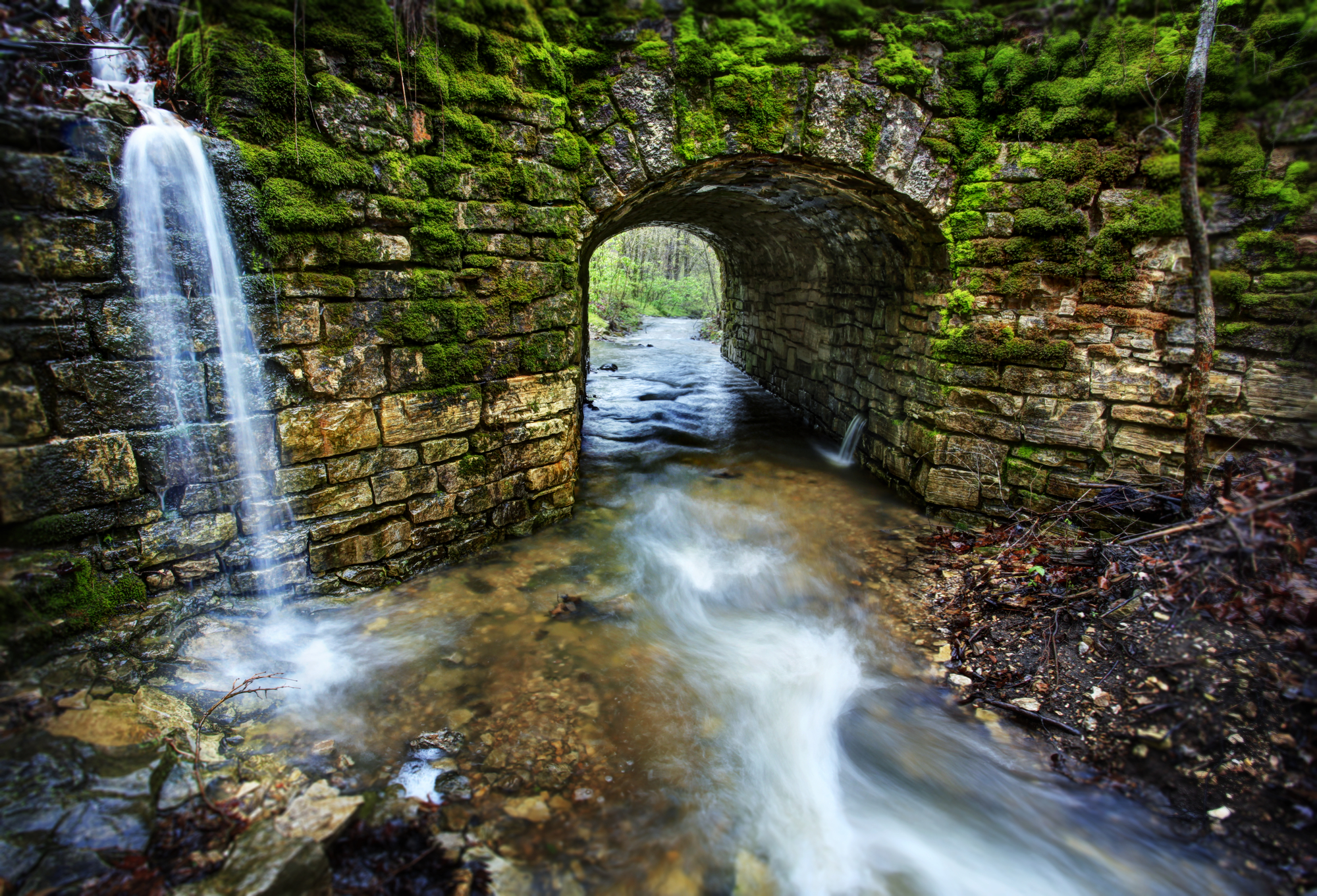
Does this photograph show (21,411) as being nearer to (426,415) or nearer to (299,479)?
(299,479)

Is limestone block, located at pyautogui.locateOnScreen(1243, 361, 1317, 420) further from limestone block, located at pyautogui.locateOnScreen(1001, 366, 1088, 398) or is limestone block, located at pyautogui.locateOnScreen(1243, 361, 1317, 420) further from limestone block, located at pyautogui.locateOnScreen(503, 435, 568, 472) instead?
limestone block, located at pyautogui.locateOnScreen(503, 435, 568, 472)

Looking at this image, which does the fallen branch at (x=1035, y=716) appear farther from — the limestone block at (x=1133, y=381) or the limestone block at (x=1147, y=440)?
the limestone block at (x=1133, y=381)

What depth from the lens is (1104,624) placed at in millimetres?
3037

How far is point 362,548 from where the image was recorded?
346cm

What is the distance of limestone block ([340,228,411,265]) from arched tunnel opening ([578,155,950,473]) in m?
1.44

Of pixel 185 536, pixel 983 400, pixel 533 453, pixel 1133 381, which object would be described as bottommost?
pixel 185 536

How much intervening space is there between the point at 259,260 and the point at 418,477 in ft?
4.75

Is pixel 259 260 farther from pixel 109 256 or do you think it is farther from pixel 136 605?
pixel 136 605

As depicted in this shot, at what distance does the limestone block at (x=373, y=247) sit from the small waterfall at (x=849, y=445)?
15.6 feet

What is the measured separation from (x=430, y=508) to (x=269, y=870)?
2155mm

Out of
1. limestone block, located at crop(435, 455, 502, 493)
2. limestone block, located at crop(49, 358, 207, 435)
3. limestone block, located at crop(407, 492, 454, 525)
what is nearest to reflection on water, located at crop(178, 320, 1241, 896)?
limestone block, located at crop(407, 492, 454, 525)

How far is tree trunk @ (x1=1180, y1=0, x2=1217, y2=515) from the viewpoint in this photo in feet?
10.7

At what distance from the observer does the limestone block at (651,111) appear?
150 inches

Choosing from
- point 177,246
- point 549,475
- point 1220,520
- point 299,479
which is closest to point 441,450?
point 299,479
